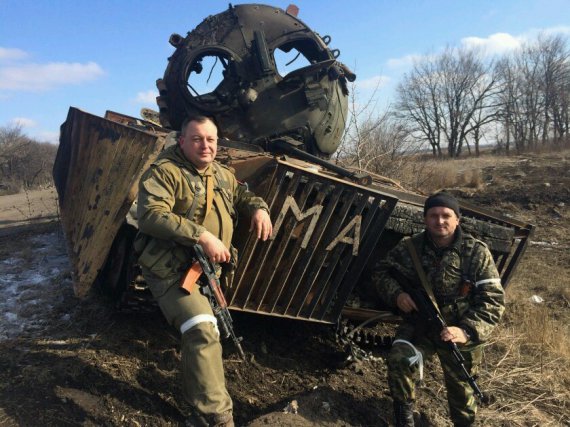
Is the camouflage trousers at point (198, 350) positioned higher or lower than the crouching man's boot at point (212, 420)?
higher

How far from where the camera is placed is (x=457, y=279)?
3.49 m

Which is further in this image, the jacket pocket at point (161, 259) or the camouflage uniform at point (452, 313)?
the camouflage uniform at point (452, 313)

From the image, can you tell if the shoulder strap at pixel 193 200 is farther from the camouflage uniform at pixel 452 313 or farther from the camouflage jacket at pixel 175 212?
the camouflage uniform at pixel 452 313

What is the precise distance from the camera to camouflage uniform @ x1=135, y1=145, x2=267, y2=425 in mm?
2715

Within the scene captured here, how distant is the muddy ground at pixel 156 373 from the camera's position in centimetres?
310

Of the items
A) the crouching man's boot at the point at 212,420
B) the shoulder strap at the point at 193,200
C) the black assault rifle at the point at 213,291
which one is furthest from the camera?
the shoulder strap at the point at 193,200

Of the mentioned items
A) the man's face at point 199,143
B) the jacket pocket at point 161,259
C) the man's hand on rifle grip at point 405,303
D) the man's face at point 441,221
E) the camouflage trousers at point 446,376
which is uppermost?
the man's face at point 441,221

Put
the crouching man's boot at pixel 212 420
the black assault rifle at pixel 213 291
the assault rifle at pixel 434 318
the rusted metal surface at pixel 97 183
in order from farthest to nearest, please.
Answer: the rusted metal surface at pixel 97 183
the assault rifle at pixel 434 318
the black assault rifle at pixel 213 291
the crouching man's boot at pixel 212 420

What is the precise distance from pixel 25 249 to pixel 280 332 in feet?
12.0

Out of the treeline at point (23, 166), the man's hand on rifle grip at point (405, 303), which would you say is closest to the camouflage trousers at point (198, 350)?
the man's hand on rifle grip at point (405, 303)

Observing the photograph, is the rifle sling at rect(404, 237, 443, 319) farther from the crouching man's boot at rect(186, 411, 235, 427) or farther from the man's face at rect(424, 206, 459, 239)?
the crouching man's boot at rect(186, 411, 235, 427)

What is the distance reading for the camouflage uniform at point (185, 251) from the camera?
271 cm

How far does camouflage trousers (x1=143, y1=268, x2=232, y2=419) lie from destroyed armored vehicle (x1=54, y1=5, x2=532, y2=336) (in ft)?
2.57

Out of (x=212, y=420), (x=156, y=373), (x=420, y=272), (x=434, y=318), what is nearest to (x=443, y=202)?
(x=420, y=272)
